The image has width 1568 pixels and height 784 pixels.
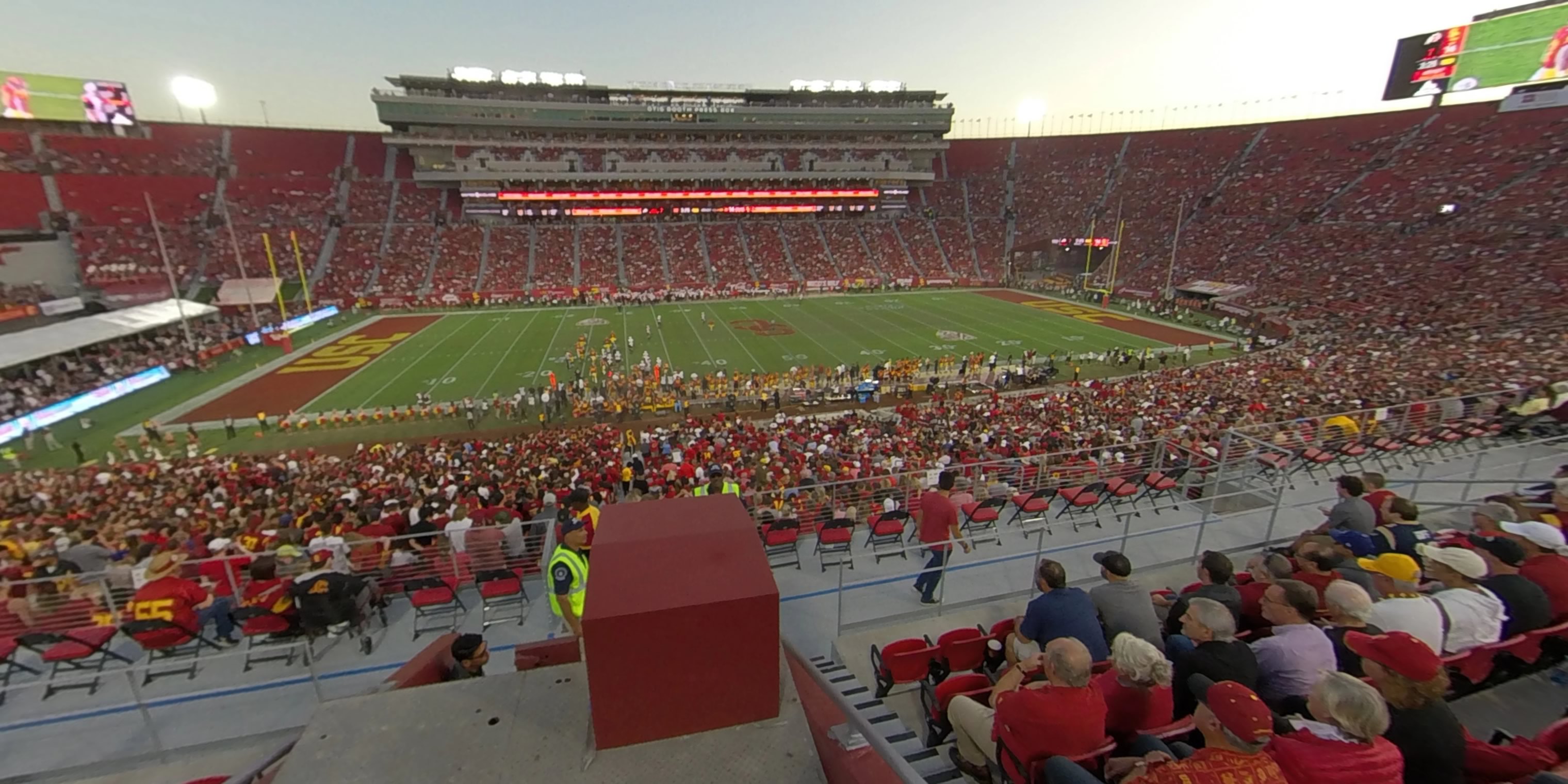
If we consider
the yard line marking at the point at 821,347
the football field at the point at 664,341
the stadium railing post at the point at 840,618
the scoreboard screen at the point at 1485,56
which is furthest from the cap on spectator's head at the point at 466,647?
the scoreboard screen at the point at 1485,56

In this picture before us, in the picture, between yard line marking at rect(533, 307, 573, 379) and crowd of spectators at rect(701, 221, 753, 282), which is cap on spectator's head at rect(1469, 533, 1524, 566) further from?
crowd of spectators at rect(701, 221, 753, 282)

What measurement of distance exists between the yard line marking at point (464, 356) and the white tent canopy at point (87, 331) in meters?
12.7

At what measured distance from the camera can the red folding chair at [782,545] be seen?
7.93 meters

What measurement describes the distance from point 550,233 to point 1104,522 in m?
60.5

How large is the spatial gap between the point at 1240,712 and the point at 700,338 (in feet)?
112

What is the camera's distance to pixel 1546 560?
15.2 feet

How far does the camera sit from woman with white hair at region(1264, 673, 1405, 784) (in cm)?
257

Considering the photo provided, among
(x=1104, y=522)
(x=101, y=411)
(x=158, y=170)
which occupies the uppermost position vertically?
(x=158, y=170)

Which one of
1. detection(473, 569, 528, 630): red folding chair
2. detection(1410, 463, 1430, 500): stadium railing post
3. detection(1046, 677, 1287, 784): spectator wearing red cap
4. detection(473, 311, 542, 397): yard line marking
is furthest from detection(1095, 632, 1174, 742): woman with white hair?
detection(473, 311, 542, 397): yard line marking

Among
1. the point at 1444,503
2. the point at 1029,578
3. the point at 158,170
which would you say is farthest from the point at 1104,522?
the point at 158,170

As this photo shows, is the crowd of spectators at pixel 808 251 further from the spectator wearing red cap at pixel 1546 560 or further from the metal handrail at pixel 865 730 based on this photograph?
the metal handrail at pixel 865 730

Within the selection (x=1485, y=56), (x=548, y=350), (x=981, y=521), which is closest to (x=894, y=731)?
(x=981, y=521)

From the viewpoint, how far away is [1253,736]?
2584mm

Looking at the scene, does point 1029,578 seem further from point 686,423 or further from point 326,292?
point 326,292
